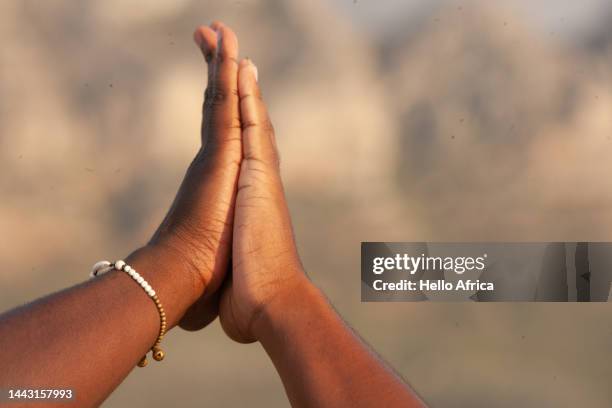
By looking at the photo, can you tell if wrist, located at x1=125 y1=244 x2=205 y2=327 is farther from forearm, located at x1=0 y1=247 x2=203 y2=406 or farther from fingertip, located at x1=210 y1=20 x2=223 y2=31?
fingertip, located at x1=210 y1=20 x2=223 y2=31

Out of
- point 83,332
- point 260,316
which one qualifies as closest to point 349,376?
point 260,316

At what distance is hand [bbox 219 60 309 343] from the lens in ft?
5.02

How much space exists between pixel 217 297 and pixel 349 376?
0.57 metres

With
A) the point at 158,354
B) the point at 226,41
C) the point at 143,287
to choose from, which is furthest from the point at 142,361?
the point at 226,41

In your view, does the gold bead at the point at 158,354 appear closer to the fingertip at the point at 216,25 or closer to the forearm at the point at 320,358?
the forearm at the point at 320,358

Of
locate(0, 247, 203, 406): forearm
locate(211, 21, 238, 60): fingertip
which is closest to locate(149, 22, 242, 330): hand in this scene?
locate(211, 21, 238, 60): fingertip

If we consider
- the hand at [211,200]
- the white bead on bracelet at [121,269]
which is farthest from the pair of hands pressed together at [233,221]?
the white bead on bracelet at [121,269]

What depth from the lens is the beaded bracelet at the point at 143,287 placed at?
1383mm

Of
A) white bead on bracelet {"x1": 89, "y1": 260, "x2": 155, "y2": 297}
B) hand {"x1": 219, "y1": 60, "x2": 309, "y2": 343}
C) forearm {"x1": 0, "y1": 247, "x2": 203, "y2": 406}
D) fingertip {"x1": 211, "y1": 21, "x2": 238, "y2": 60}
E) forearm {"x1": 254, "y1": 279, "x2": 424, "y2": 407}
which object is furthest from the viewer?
fingertip {"x1": 211, "y1": 21, "x2": 238, "y2": 60}

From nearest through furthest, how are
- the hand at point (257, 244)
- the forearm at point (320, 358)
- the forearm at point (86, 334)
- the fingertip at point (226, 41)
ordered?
the forearm at point (86, 334) < the forearm at point (320, 358) < the hand at point (257, 244) < the fingertip at point (226, 41)

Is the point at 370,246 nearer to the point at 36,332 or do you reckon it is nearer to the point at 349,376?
the point at 349,376

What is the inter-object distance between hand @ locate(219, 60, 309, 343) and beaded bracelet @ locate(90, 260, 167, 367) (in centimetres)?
21

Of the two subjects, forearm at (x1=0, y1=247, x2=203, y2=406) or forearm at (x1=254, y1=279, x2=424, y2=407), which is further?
forearm at (x1=254, y1=279, x2=424, y2=407)

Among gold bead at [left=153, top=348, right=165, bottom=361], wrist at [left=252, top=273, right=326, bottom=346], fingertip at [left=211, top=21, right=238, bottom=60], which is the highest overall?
fingertip at [left=211, top=21, right=238, bottom=60]
